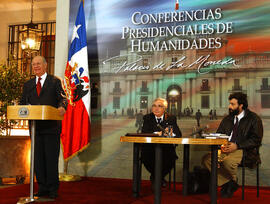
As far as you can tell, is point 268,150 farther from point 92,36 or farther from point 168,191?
point 92,36

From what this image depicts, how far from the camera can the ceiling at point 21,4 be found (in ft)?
32.4

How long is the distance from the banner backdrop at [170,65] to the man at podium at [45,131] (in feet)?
6.40

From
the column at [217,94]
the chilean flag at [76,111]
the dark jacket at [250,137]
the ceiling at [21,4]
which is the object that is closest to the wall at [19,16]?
the ceiling at [21,4]

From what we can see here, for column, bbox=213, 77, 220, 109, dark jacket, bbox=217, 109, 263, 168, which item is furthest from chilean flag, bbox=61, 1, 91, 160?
dark jacket, bbox=217, 109, 263, 168

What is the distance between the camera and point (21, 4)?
1014 centimetres

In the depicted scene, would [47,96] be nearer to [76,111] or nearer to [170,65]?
[76,111]

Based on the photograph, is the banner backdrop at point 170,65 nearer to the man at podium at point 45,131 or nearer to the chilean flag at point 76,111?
the chilean flag at point 76,111

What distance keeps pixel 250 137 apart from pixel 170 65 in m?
1.83

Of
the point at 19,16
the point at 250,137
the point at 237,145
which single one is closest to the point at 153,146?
the point at 237,145

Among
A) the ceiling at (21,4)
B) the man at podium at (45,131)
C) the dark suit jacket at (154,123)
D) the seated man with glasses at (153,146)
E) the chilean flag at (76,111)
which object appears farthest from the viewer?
the ceiling at (21,4)

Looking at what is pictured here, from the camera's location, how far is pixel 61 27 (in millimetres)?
5957

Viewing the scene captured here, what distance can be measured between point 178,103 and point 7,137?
101 inches

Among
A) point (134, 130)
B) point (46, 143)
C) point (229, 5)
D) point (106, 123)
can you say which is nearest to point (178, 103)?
point (134, 130)

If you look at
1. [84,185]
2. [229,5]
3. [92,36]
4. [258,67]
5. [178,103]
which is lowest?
[84,185]
